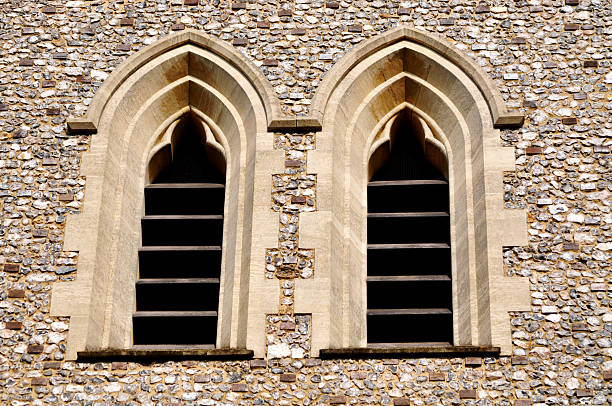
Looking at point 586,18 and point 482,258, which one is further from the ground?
point 586,18

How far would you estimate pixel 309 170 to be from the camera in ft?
40.8

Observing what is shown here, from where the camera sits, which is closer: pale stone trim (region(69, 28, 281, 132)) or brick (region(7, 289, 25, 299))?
brick (region(7, 289, 25, 299))

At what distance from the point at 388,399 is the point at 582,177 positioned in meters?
2.83

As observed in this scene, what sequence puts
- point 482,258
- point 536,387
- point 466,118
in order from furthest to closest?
1. point 466,118
2. point 482,258
3. point 536,387

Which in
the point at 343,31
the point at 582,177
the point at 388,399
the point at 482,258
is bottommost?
the point at 388,399

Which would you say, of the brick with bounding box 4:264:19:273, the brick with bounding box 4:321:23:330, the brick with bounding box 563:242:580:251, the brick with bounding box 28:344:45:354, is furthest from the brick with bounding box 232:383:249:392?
the brick with bounding box 563:242:580:251

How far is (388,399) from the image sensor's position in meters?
11.0

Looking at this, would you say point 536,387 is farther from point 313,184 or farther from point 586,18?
point 586,18

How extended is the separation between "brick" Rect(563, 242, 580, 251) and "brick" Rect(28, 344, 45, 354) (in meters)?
4.54

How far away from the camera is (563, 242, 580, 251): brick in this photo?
1179 centimetres

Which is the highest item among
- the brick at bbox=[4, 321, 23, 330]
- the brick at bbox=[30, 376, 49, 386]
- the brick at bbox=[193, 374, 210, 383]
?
the brick at bbox=[4, 321, 23, 330]

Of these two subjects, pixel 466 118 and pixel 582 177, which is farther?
pixel 466 118

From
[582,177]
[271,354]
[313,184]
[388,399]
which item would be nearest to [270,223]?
[313,184]

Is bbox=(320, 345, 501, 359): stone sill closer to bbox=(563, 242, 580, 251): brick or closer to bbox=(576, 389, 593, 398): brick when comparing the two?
bbox=(576, 389, 593, 398): brick
